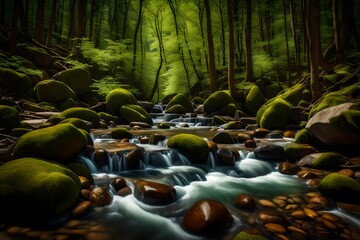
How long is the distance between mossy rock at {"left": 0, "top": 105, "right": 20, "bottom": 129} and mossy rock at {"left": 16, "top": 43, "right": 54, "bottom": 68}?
10.2 m

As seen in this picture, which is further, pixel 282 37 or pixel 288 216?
pixel 282 37

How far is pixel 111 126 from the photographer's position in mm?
12000

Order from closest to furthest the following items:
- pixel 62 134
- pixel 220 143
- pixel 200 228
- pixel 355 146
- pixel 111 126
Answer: pixel 200 228, pixel 62 134, pixel 355 146, pixel 220 143, pixel 111 126

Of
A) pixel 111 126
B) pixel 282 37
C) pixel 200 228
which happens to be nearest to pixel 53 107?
pixel 111 126

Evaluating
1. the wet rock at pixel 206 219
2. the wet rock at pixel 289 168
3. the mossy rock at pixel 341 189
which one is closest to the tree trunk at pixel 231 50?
the wet rock at pixel 289 168

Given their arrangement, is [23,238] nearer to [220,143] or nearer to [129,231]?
[129,231]

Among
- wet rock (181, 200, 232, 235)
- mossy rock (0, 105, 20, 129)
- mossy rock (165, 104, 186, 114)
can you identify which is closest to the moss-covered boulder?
mossy rock (165, 104, 186, 114)

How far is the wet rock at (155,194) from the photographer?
4.02 m

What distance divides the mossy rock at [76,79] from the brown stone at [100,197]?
12.7 meters

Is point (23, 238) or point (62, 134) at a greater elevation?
point (62, 134)

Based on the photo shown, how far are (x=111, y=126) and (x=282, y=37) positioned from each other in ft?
59.4

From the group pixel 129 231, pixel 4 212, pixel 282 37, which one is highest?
pixel 282 37

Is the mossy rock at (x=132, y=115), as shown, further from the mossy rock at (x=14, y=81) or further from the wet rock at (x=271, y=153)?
the wet rock at (x=271, y=153)

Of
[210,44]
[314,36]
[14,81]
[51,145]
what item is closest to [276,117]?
[314,36]
